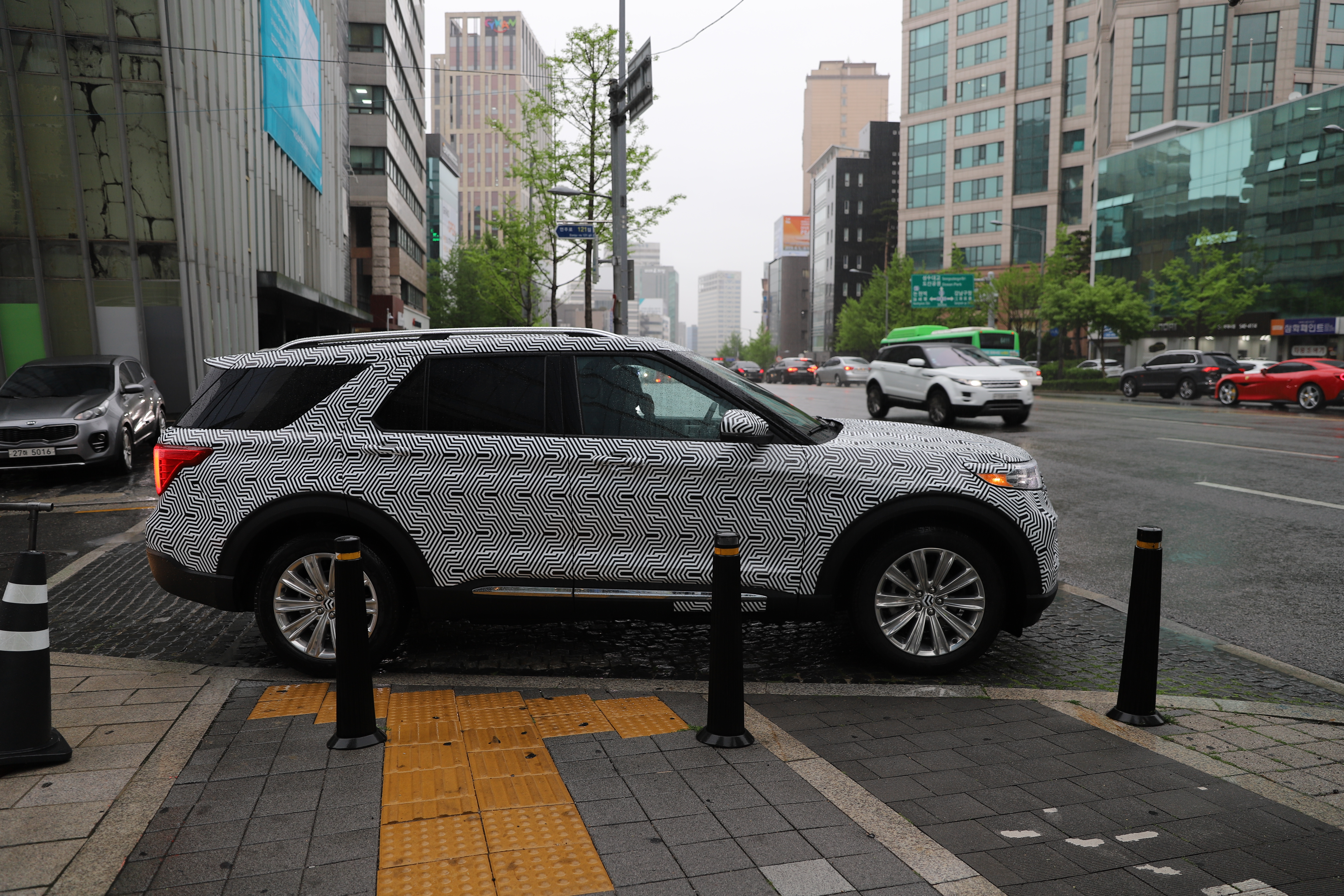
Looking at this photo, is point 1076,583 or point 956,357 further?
point 956,357

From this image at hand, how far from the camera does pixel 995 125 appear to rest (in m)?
82.1

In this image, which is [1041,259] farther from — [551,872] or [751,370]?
[551,872]

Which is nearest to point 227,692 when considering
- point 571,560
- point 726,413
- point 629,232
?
point 571,560

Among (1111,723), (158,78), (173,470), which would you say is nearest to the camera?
(1111,723)

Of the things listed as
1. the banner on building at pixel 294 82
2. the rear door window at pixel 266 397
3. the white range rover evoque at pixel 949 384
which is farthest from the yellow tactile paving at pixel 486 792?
the banner on building at pixel 294 82

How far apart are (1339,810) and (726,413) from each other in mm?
2777

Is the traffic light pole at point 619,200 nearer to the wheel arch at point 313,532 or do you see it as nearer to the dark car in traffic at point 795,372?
the wheel arch at point 313,532

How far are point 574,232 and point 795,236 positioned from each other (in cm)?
15548

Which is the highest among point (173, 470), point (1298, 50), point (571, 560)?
point (1298, 50)

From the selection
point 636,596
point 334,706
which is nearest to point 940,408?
point 636,596

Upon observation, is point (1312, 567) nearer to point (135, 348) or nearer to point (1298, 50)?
point (135, 348)

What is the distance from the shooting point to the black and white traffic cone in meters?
3.48

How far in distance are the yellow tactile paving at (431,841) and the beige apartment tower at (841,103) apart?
193933mm

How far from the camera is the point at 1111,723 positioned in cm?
402
